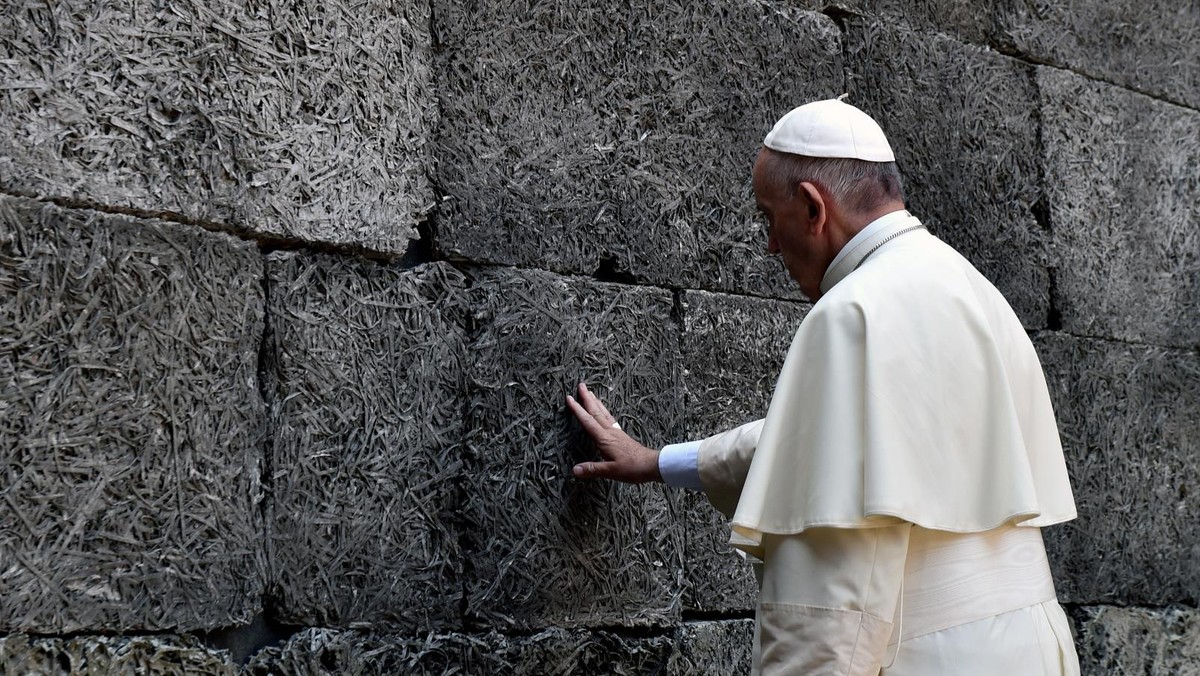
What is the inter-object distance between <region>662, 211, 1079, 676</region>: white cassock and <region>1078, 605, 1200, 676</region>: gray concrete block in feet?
6.21

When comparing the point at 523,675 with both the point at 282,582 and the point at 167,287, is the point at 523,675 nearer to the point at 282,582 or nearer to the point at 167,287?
the point at 282,582

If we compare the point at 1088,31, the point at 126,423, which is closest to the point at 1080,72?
the point at 1088,31

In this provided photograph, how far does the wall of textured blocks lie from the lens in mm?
2471

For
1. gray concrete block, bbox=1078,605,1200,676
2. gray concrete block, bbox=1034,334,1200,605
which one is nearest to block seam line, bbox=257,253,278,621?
gray concrete block, bbox=1034,334,1200,605

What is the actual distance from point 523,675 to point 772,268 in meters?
1.33

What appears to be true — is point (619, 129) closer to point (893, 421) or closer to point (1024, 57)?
point (893, 421)

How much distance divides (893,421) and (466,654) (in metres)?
1.12

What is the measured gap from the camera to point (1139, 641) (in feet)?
14.7

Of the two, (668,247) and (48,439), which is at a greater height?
(668,247)

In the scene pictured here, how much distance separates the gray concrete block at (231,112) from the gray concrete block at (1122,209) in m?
2.43

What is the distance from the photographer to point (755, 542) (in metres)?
2.53

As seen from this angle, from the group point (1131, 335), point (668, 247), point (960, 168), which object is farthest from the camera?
point (1131, 335)

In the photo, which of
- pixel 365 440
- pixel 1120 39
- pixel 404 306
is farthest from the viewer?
pixel 1120 39

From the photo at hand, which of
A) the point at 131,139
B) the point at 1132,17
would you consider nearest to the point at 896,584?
the point at 131,139
